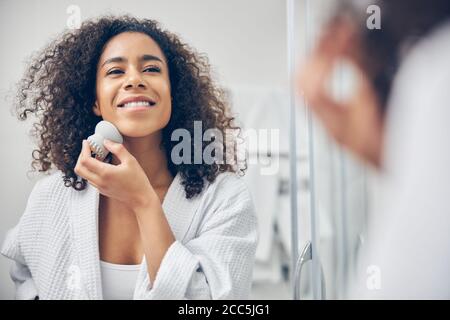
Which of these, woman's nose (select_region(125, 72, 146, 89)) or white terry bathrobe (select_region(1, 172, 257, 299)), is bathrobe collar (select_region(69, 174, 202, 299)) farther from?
woman's nose (select_region(125, 72, 146, 89))

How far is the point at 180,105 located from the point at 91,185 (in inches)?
10.2

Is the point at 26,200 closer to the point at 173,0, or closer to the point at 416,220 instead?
the point at 173,0

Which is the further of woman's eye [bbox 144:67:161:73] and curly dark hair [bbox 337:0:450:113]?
woman's eye [bbox 144:67:161:73]

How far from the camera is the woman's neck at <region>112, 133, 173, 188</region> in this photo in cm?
123

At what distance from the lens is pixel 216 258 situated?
119 cm

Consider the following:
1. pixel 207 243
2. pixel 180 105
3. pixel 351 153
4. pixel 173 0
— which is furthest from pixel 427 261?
pixel 173 0

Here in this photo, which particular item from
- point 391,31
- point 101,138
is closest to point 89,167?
point 101,138

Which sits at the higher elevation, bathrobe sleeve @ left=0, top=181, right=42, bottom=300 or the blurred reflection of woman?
the blurred reflection of woman

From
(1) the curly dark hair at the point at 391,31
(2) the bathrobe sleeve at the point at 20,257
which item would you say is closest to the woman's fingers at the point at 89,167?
(2) the bathrobe sleeve at the point at 20,257

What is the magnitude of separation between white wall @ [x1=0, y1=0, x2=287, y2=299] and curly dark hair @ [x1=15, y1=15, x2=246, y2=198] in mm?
27

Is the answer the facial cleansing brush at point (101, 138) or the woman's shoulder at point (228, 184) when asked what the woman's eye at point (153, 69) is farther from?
the woman's shoulder at point (228, 184)

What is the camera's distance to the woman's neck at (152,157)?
1.23 meters

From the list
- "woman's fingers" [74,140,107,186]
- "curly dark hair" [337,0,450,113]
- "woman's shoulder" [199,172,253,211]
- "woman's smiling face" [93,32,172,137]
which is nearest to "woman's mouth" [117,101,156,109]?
"woman's smiling face" [93,32,172,137]

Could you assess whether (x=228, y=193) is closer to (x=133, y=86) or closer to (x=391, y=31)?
(x=133, y=86)
